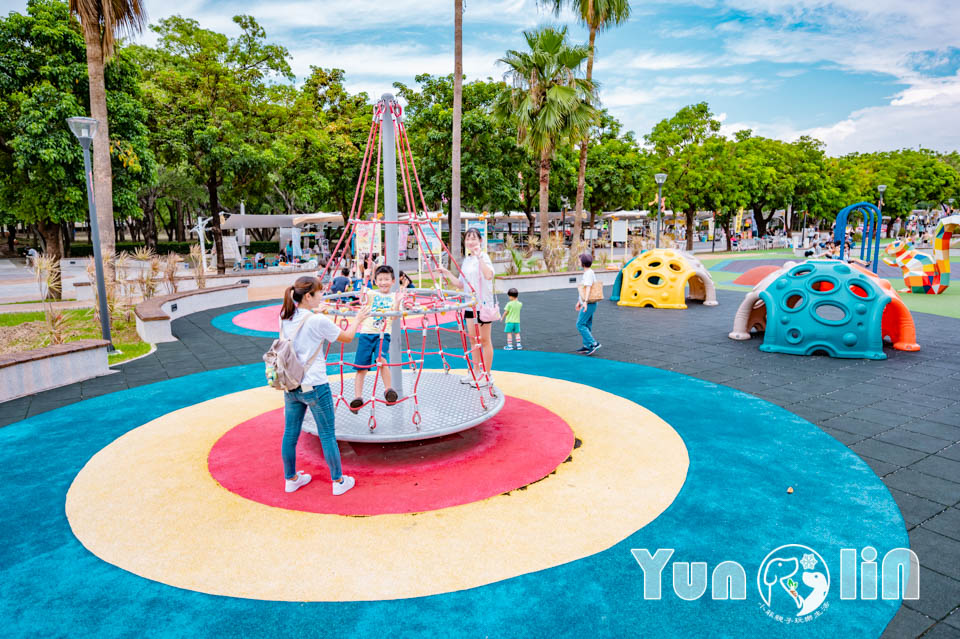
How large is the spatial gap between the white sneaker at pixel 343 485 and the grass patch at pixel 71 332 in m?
7.01

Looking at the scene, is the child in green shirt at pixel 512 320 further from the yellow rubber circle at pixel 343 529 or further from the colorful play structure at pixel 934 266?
the colorful play structure at pixel 934 266

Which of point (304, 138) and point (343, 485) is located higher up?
point (304, 138)

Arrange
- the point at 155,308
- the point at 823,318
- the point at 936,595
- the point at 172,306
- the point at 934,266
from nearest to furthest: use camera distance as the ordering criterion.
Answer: the point at 936,595, the point at 823,318, the point at 155,308, the point at 172,306, the point at 934,266

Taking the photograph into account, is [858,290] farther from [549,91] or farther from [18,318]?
[18,318]

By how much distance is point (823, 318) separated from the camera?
382 inches

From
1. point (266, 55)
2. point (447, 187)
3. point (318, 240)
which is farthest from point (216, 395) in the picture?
point (318, 240)

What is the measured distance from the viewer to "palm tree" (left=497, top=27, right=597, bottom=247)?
20438 mm

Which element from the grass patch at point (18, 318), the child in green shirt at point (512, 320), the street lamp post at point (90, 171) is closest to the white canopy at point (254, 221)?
the grass patch at point (18, 318)

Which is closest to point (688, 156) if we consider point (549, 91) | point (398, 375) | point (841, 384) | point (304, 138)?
point (549, 91)

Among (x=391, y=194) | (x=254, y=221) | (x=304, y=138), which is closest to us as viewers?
(x=391, y=194)

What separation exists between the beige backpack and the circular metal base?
3.32 feet

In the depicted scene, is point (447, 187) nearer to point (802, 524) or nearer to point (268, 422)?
point (268, 422)

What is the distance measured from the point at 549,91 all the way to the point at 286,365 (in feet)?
62.2

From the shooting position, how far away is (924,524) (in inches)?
160
